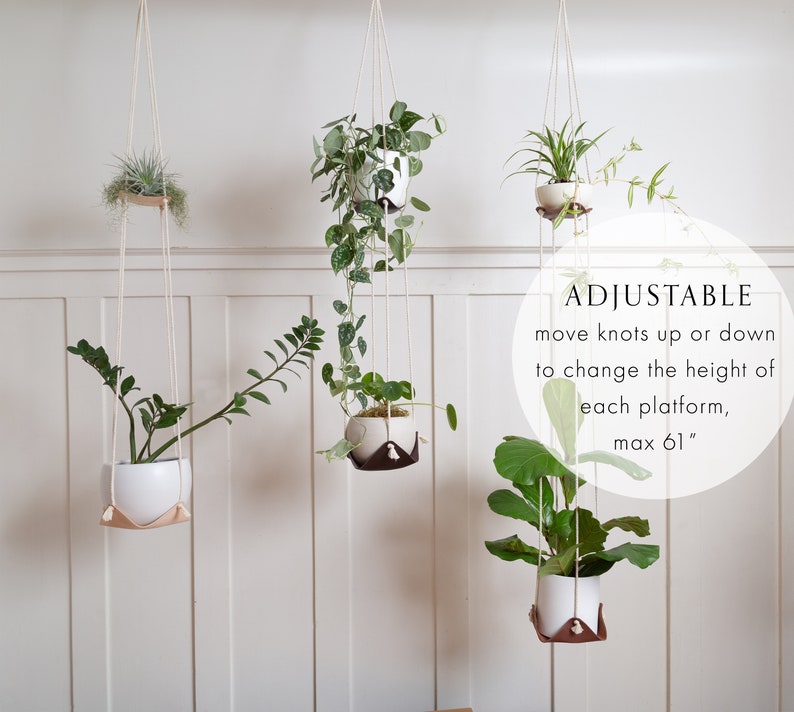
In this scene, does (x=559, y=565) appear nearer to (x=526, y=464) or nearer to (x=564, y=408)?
(x=526, y=464)

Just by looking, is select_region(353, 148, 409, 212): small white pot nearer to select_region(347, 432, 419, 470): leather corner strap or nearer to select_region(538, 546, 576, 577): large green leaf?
select_region(347, 432, 419, 470): leather corner strap

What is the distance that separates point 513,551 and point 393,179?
34.2 inches

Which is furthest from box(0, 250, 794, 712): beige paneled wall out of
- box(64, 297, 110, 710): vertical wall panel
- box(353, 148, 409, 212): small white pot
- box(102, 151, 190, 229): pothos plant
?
box(353, 148, 409, 212): small white pot

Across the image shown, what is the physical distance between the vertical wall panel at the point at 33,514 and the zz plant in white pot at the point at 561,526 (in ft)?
3.65

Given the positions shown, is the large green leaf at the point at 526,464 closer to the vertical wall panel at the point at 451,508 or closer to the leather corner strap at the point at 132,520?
the vertical wall panel at the point at 451,508

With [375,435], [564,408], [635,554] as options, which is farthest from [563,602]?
[375,435]

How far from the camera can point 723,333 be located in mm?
1664

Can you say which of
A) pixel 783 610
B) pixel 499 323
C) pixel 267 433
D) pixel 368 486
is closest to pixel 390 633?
pixel 368 486

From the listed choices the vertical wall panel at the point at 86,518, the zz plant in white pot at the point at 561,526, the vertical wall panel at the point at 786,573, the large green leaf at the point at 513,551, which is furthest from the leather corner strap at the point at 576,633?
the vertical wall panel at the point at 86,518

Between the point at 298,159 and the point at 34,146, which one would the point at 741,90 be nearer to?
the point at 298,159

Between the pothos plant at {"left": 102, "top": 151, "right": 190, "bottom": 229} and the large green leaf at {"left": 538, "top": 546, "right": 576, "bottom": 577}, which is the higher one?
the pothos plant at {"left": 102, "top": 151, "right": 190, "bottom": 229}

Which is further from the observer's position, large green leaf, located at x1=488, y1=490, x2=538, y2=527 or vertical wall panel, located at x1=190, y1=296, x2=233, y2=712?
vertical wall panel, located at x1=190, y1=296, x2=233, y2=712

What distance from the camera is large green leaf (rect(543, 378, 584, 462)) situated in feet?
4.77

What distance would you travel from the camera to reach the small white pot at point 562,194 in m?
1.38
